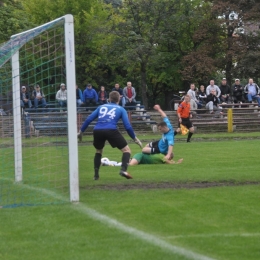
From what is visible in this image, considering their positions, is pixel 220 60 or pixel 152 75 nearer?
pixel 220 60

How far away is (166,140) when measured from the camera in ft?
57.2

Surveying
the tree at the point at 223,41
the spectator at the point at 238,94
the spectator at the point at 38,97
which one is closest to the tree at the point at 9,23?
the tree at the point at 223,41

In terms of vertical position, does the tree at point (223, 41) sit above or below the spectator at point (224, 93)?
above

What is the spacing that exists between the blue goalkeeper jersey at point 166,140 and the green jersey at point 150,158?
189mm

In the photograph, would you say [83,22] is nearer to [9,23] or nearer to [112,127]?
[9,23]

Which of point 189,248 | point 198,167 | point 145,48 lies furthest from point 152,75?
point 189,248

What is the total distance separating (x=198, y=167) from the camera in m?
16.8

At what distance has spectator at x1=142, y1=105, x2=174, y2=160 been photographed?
17.2 meters

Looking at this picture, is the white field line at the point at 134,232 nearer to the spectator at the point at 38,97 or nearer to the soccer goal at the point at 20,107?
the soccer goal at the point at 20,107

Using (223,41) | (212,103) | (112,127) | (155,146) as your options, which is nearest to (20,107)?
(112,127)

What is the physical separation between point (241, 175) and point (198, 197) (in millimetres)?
3540

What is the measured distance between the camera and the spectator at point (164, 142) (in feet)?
56.4

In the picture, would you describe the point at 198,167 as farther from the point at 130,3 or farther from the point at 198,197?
the point at 130,3

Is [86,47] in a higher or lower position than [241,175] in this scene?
higher
